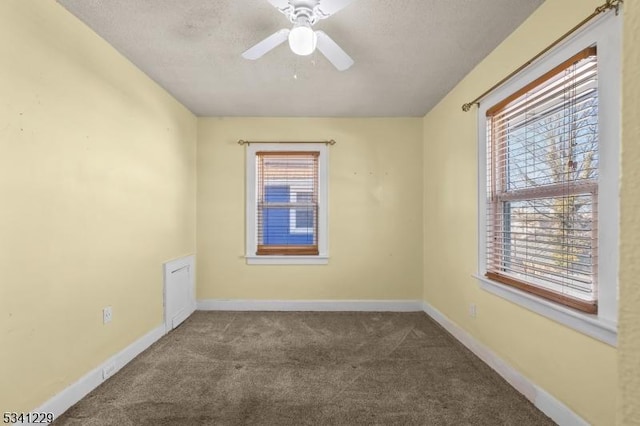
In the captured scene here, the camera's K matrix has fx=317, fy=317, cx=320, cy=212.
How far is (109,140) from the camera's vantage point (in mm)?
2355

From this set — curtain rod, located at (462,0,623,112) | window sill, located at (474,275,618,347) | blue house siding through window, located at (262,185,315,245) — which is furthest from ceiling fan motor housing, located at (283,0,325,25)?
blue house siding through window, located at (262,185,315,245)

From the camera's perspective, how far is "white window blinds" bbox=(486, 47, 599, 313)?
1656 millimetres

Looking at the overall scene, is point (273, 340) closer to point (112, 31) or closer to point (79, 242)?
point (79, 242)

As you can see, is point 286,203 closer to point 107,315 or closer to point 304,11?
point 107,315

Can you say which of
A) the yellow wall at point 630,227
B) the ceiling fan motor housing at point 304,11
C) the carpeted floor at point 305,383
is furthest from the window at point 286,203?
the yellow wall at point 630,227

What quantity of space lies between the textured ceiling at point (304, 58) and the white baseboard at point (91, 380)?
91.4 inches

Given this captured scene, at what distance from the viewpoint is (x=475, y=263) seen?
2.72m

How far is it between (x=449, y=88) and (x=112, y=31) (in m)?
2.84

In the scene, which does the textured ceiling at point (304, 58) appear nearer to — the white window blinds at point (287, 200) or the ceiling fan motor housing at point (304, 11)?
the ceiling fan motor housing at point (304, 11)

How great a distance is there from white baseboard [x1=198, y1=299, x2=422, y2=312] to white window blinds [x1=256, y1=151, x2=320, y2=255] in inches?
25.0

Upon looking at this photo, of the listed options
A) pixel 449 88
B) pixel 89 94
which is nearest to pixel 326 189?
pixel 449 88

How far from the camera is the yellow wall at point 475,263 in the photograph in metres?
1.64

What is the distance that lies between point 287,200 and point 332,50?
7.19ft

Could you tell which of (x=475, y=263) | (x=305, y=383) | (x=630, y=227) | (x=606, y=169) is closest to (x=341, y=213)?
(x=475, y=263)
